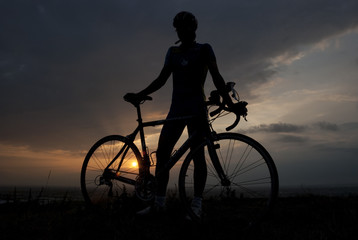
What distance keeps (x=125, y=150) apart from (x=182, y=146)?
124 cm

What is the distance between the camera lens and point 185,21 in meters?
4.27

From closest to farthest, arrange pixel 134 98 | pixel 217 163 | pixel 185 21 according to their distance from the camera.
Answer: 1. pixel 217 163
2. pixel 185 21
3. pixel 134 98

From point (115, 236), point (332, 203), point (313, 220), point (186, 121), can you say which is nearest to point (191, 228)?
point (115, 236)

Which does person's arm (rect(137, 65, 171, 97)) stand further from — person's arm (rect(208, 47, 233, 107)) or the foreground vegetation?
the foreground vegetation

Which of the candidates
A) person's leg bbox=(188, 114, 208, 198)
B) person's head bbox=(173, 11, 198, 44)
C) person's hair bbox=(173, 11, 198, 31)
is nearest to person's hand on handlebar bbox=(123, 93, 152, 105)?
person's leg bbox=(188, 114, 208, 198)

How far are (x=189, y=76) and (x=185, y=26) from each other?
31.5 inches

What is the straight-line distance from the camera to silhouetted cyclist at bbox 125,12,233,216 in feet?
13.5

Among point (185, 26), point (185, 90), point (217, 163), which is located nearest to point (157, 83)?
point (185, 90)

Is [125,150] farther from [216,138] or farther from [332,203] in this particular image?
[332,203]

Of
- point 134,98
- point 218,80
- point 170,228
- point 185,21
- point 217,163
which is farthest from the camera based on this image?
point 134,98

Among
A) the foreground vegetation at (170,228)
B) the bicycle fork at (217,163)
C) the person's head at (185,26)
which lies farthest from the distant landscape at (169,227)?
the person's head at (185,26)

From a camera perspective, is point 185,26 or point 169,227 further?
point 185,26

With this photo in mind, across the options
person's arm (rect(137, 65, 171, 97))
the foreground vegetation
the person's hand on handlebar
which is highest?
person's arm (rect(137, 65, 171, 97))

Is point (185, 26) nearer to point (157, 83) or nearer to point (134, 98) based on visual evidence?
point (157, 83)
